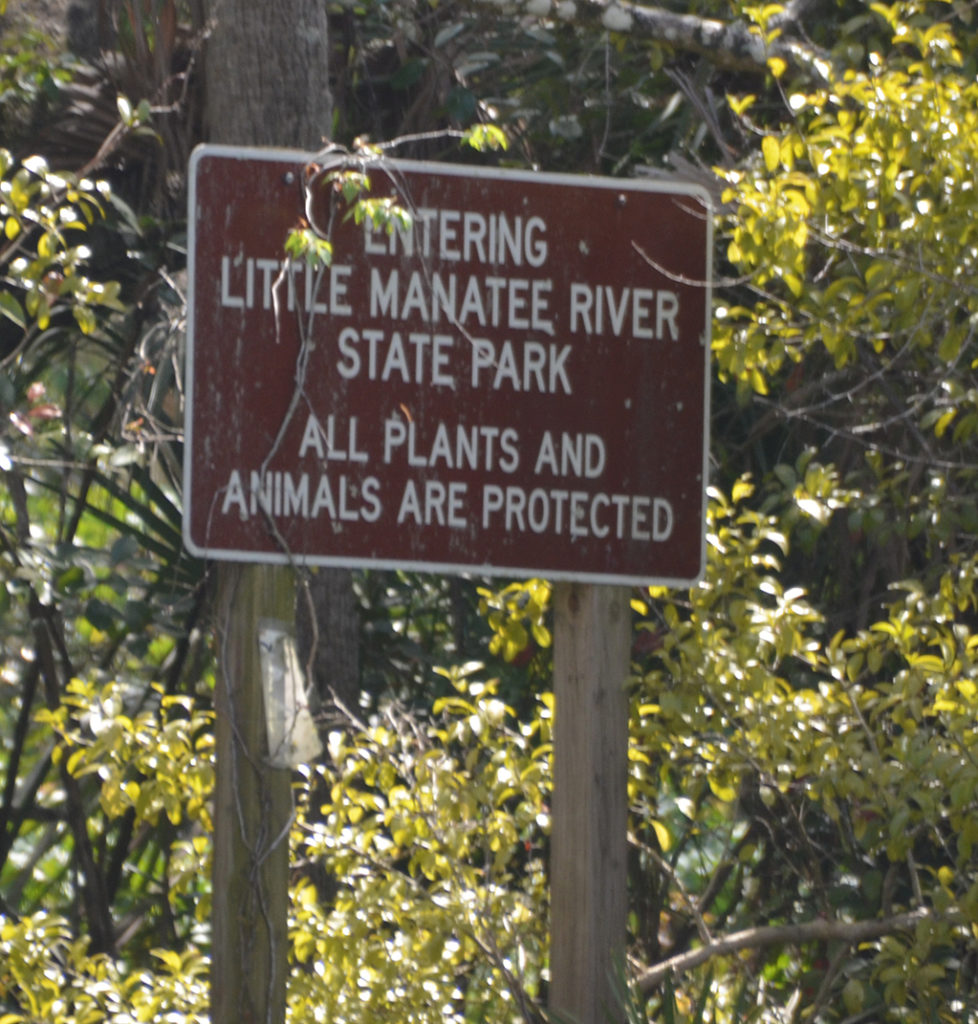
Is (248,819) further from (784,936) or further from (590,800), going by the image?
(784,936)

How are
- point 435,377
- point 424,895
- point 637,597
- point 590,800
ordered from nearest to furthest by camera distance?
point 435,377 → point 590,800 → point 424,895 → point 637,597

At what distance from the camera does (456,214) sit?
7.91 ft

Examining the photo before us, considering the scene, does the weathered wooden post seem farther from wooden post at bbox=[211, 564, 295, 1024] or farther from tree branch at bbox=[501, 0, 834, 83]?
tree branch at bbox=[501, 0, 834, 83]

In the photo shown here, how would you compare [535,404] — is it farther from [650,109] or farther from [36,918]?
[650,109]

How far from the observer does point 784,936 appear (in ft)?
9.97

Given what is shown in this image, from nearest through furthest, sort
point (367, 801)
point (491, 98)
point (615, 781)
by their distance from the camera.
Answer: point (615, 781)
point (367, 801)
point (491, 98)

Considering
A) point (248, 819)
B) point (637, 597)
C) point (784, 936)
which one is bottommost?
point (784, 936)

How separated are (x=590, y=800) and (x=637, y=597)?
0.83m

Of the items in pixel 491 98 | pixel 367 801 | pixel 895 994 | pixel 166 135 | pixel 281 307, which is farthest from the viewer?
pixel 491 98

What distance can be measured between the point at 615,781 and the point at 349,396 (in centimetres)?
78

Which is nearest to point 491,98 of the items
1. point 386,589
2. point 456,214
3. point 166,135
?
point 166,135

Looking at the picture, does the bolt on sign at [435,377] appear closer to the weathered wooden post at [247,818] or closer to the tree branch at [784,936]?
the weathered wooden post at [247,818]

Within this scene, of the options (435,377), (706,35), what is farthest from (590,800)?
(706,35)

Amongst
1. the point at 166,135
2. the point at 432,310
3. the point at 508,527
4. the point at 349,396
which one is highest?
the point at 166,135
